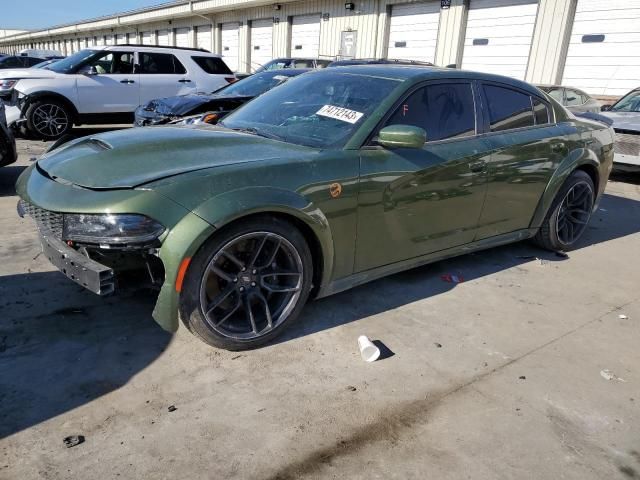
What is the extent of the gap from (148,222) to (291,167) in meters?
0.83

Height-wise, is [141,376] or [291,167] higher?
[291,167]

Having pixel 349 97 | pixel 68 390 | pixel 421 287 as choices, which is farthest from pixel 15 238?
pixel 421 287

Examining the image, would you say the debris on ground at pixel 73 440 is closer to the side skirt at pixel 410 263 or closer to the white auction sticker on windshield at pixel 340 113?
the side skirt at pixel 410 263

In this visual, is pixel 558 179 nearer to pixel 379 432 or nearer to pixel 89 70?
pixel 379 432

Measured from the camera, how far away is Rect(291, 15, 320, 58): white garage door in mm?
21045

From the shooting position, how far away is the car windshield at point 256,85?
817 centimetres

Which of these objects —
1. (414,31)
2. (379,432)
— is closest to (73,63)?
(379,432)

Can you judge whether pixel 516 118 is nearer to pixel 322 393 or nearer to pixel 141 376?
pixel 322 393

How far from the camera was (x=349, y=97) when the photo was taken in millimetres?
3498

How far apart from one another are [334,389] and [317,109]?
1.88m

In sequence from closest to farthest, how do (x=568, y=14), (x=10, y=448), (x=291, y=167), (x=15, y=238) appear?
(x=10, y=448)
(x=291, y=167)
(x=15, y=238)
(x=568, y=14)

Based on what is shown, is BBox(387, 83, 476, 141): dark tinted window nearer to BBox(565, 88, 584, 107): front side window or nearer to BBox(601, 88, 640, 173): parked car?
BBox(601, 88, 640, 173): parked car

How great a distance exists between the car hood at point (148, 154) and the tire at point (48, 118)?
270 inches

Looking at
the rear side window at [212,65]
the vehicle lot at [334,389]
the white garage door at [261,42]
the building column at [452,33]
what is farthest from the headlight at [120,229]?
the white garage door at [261,42]
